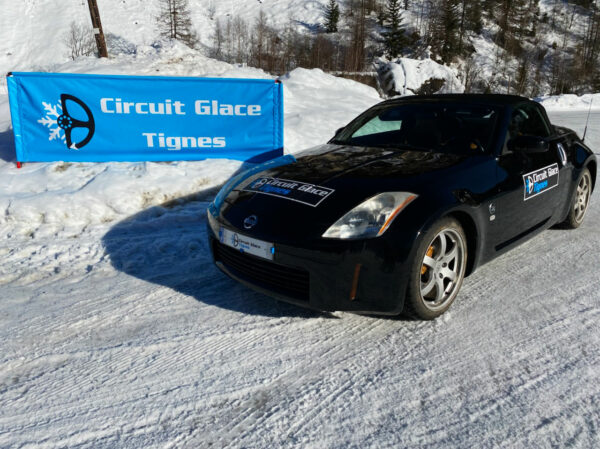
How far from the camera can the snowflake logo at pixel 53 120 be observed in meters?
6.38

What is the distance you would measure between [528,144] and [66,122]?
223 inches

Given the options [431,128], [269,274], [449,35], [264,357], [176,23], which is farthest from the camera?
[176,23]

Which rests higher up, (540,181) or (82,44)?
(540,181)

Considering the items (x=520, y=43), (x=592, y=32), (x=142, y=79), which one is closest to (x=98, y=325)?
(x=142, y=79)

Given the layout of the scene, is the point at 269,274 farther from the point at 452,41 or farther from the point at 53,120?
the point at 452,41

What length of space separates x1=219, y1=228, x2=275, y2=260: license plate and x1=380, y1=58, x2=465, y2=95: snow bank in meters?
23.3

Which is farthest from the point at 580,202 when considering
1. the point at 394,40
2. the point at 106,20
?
the point at 106,20

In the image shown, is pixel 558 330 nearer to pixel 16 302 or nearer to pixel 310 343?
pixel 310 343

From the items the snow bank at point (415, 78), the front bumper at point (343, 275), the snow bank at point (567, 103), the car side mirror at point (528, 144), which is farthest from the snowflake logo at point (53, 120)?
the snow bank at point (415, 78)

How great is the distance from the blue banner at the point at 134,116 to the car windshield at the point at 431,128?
10.1 feet

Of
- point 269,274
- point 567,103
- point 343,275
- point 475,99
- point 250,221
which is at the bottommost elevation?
point 567,103

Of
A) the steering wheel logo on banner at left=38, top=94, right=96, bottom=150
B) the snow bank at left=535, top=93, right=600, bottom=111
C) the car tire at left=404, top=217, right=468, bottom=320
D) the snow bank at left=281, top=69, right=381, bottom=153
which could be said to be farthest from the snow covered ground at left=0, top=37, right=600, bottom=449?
the snow bank at left=535, top=93, right=600, bottom=111

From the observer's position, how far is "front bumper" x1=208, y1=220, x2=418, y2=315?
2623 millimetres

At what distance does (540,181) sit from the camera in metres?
3.74
